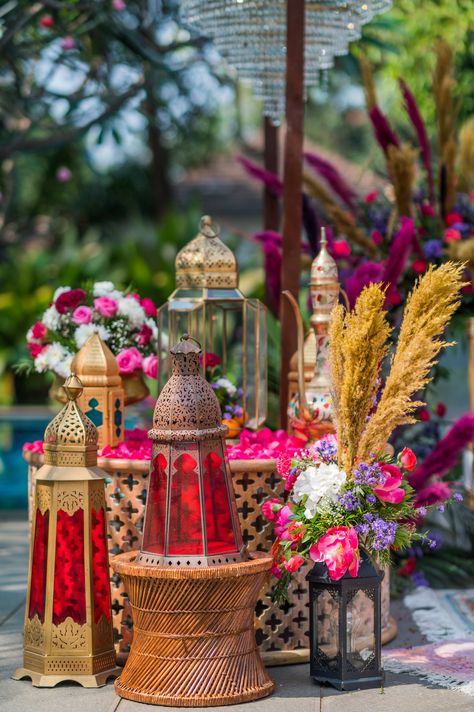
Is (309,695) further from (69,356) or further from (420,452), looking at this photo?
(420,452)

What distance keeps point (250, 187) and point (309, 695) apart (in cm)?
1809

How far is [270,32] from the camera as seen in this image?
233 inches

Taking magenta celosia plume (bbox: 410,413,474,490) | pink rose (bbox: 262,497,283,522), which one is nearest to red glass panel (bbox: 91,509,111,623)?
pink rose (bbox: 262,497,283,522)

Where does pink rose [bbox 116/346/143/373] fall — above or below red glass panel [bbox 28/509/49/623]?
above

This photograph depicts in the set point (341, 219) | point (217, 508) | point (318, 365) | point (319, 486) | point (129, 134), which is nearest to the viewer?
point (319, 486)

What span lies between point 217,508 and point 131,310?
1416 millimetres

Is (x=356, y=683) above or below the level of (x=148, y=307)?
below

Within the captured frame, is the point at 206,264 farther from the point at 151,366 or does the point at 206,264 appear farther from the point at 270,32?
the point at 270,32

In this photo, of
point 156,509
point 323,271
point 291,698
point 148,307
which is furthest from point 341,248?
point 291,698

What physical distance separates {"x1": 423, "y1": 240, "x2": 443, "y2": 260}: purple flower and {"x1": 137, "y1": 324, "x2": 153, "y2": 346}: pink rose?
1670mm

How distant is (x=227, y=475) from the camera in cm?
403

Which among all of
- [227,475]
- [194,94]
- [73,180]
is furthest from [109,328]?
[73,180]

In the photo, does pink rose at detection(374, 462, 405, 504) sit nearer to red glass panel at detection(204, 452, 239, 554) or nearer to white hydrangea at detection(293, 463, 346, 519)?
white hydrangea at detection(293, 463, 346, 519)

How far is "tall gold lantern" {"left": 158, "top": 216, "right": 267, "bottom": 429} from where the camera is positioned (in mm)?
4969
